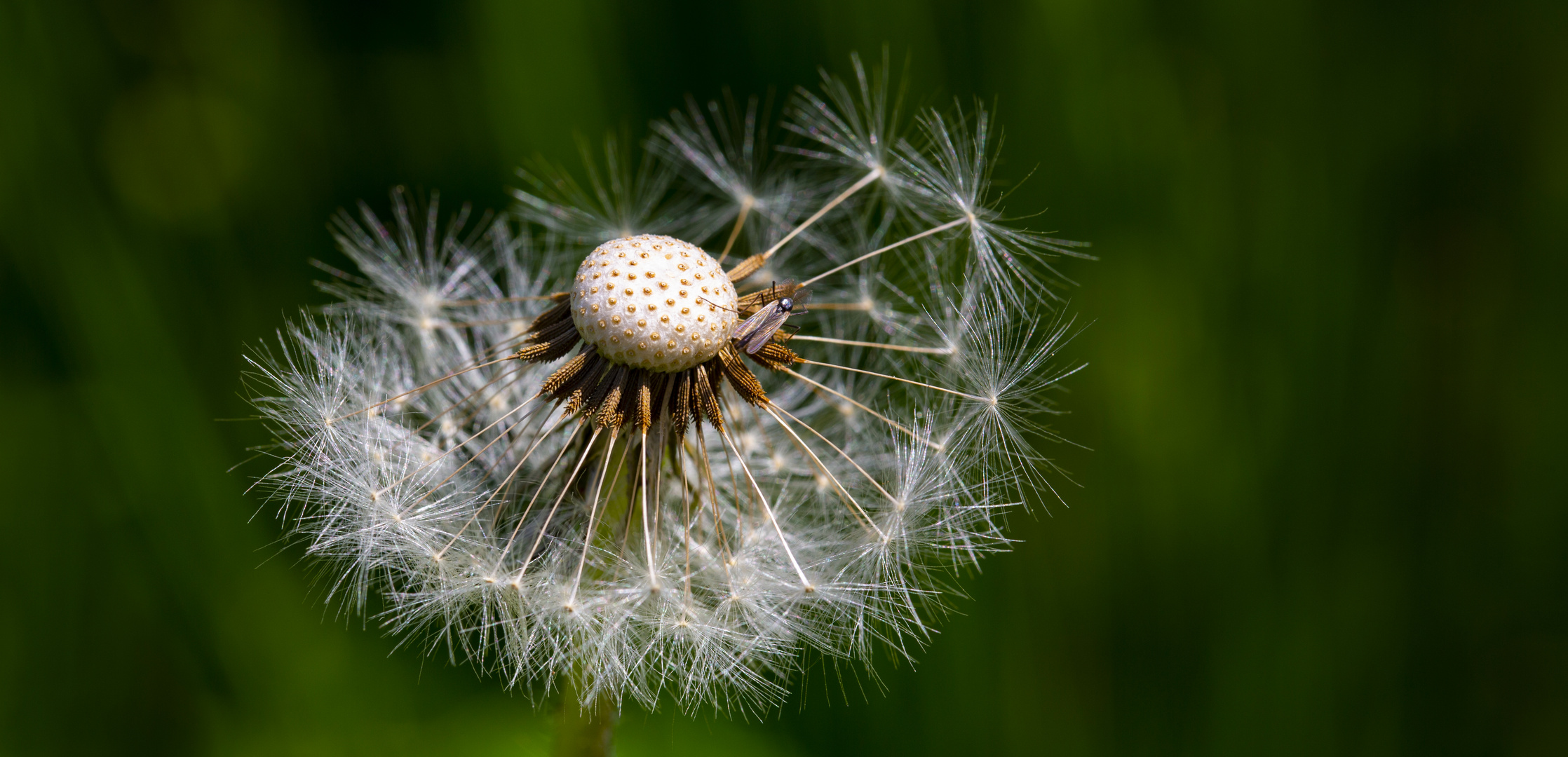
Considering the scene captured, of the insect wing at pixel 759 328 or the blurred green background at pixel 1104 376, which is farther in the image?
the blurred green background at pixel 1104 376

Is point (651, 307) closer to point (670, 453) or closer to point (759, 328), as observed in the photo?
point (759, 328)

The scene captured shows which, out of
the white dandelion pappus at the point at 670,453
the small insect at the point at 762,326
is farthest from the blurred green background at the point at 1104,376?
the small insect at the point at 762,326

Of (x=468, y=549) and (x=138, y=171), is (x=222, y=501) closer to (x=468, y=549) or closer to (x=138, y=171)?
(x=138, y=171)

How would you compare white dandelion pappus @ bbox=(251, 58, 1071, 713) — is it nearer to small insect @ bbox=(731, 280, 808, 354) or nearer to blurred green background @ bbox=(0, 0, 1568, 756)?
small insect @ bbox=(731, 280, 808, 354)

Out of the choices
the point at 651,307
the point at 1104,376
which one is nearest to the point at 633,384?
the point at 651,307

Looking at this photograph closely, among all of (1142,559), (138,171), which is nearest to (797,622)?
(1142,559)

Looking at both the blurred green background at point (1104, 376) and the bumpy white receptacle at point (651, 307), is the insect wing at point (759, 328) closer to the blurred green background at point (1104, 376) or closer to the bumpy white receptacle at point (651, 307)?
the bumpy white receptacle at point (651, 307)

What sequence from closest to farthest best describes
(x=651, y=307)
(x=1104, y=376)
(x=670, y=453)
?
1. (x=651, y=307)
2. (x=670, y=453)
3. (x=1104, y=376)

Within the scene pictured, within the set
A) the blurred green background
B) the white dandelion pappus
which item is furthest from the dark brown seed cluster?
the blurred green background
